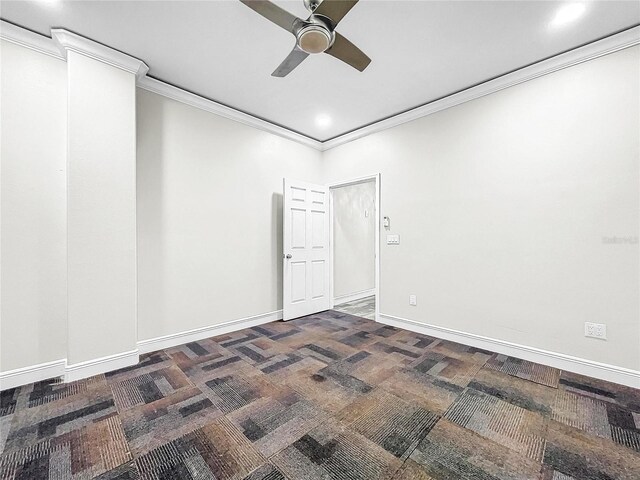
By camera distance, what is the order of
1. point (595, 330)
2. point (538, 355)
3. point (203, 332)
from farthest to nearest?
point (203, 332)
point (538, 355)
point (595, 330)

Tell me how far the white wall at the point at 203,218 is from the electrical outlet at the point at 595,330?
3455 mm

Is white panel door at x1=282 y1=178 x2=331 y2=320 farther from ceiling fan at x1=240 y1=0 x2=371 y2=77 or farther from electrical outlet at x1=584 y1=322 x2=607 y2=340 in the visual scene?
electrical outlet at x1=584 y1=322 x2=607 y2=340

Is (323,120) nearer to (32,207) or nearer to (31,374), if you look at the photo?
(32,207)

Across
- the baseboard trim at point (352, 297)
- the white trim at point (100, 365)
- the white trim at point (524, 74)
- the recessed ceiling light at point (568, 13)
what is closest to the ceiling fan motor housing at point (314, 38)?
the recessed ceiling light at point (568, 13)

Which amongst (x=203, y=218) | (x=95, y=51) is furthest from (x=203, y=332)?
(x=95, y=51)

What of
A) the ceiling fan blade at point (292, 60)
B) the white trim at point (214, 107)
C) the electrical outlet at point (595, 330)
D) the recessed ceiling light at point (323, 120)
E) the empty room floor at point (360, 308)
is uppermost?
the recessed ceiling light at point (323, 120)

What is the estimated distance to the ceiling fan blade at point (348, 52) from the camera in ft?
5.99

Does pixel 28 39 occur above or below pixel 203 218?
above

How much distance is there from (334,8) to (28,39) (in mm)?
2660

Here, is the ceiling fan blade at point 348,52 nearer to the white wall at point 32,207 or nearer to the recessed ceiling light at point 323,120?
the recessed ceiling light at point 323,120

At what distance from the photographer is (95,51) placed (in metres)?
2.40

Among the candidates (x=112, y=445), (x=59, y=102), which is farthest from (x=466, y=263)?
(x=59, y=102)

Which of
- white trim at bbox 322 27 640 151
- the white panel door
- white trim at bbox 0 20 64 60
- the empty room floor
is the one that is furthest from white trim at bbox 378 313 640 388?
white trim at bbox 0 20 64 60

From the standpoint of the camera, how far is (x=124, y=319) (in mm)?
2561
